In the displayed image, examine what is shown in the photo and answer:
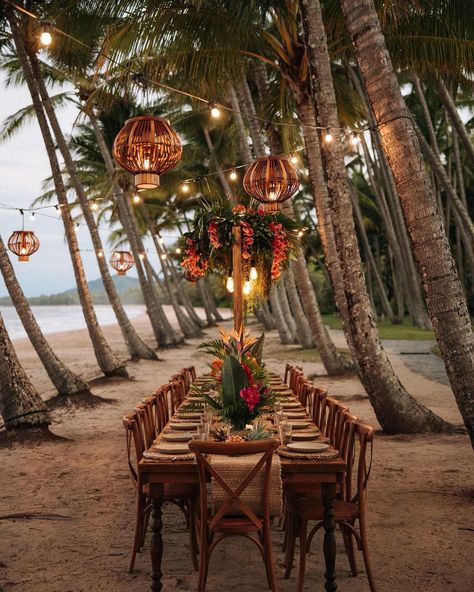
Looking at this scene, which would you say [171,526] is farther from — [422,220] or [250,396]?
[422,220]

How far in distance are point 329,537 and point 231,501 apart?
0.57 m

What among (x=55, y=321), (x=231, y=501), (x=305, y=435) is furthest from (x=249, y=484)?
(x=55, y=321)

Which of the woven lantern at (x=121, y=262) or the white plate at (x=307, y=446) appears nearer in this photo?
the white plate at (x=307, y=446)

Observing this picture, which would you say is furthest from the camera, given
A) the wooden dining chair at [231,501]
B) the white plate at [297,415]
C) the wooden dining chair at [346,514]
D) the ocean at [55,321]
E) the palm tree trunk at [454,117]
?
the ocean at [55,321]

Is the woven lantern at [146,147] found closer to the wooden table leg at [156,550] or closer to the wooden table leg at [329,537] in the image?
the wooden table leg at [156,550]

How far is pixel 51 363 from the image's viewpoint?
893 centimetres

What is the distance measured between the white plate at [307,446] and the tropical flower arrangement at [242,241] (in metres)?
3.34

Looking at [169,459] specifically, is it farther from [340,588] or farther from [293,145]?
[293,145]

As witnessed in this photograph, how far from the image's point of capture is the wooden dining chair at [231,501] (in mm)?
2826

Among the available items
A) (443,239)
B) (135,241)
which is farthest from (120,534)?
(135,241)

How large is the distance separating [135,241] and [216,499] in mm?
15665

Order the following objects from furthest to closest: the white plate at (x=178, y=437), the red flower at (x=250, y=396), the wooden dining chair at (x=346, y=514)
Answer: the white plate at (x=178, y=437)
the red flower at (x=250, y=396)
the wooden dining chair at (x=346, y=514)

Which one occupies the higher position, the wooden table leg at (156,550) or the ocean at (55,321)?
the ocean at (55,321)

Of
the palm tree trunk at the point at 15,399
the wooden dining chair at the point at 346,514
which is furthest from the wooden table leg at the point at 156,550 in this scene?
the palm tree trunk at the point at 15,399
